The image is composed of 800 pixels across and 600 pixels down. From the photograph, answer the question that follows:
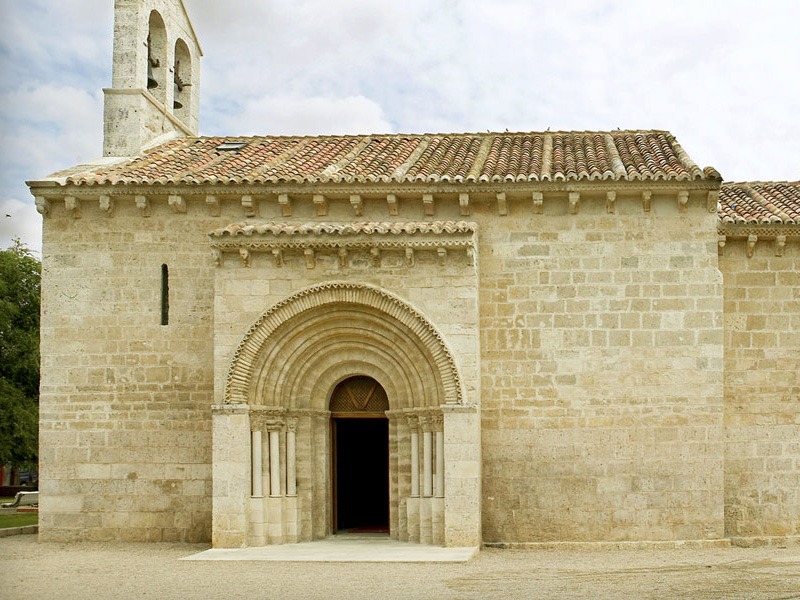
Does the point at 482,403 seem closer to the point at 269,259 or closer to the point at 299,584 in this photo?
the point at 269,259

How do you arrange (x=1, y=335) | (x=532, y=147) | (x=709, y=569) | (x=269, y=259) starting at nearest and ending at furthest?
(x=709, y=569) < (x=269, y=259) < (x=532, y=147) < (x=1, y=335)

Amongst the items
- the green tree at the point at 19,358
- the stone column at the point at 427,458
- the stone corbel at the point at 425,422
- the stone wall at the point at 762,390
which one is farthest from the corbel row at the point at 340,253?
the green tree at the point at 19,358

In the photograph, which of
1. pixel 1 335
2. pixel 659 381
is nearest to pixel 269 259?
pixel 659 381

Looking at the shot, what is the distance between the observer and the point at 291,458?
14.7 m

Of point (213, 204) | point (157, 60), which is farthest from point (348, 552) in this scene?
point (157, 60)

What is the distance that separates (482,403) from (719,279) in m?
4.03

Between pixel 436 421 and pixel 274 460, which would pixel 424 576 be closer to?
pixel 436 421

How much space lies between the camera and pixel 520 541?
14797mm

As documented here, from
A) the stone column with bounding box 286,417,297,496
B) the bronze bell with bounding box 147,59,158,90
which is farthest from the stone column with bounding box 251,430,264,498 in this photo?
the bronze bell with bounding box 147,59,158,90

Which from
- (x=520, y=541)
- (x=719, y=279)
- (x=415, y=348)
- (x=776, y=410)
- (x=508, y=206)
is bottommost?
(x=520, y=541)

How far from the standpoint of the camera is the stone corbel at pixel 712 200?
14.7m

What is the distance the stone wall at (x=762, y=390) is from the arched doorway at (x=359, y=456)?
5.43 meters

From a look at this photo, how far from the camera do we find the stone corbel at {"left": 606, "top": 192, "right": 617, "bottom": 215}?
14.8 m

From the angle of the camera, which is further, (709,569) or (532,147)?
(532,147)
